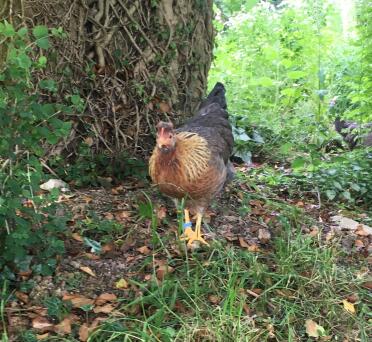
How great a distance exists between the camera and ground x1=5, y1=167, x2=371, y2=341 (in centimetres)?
250

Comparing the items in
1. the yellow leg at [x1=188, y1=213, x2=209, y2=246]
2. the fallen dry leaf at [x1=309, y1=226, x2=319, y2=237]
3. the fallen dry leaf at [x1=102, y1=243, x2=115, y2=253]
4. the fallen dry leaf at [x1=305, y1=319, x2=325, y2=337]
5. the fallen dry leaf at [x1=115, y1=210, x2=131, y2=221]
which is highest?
the fallen dry leaf at [x1=102, y1=243, x2=115, y2=253]

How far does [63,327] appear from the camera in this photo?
2430 millimetres

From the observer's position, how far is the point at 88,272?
2.85m

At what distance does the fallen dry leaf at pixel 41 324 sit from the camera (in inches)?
95.4

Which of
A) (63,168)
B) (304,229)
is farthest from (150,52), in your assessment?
(304,229)

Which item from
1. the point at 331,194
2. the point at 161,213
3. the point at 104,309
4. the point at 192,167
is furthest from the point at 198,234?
the point at 331,194

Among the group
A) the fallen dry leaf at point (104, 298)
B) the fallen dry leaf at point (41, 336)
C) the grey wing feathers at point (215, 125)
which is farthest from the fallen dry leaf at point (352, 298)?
the fallen dry leaf at point (41, 336)

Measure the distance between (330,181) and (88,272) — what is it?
2.36 metres

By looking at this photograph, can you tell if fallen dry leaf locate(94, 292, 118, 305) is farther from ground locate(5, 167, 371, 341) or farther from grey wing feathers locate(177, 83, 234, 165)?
grey wing feathers locate(177, 83, 234, 165)

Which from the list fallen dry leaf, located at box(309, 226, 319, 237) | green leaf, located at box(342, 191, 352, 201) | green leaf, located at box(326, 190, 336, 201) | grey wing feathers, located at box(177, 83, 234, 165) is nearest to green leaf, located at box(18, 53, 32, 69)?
grey wing feathers, located at box(177, 83, 234, 165)

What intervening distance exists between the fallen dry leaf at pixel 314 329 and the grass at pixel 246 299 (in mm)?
35

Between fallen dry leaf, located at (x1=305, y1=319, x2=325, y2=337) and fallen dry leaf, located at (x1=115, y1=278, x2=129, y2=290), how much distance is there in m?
0.95

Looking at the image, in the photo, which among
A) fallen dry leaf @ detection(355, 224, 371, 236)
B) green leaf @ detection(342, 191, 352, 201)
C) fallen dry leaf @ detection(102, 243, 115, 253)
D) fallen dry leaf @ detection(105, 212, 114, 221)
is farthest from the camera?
green leaf @ detection(342, 191, 352, 201)

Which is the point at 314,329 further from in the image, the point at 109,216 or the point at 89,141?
the point at 89,141
